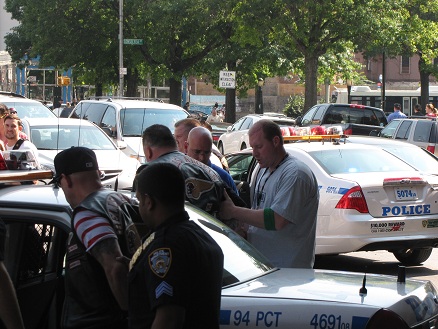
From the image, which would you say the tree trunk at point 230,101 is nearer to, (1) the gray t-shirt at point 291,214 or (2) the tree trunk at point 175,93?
(2) the tree trunk at point 175,93

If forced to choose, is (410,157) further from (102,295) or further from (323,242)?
(102,295)

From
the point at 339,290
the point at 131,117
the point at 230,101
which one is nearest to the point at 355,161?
the point at 339,290

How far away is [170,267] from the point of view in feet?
10.6

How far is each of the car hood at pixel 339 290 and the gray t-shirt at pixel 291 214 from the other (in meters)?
0.90

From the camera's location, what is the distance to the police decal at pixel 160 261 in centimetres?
323

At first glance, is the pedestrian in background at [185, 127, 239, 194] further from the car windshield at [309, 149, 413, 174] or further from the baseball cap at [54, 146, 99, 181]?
the car windshield at [309, 149, 413, 174]

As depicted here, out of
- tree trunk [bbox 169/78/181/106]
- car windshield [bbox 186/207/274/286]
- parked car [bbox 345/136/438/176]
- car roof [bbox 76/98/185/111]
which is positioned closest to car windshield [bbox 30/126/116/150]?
car roof [bbox 76/98/185/111]

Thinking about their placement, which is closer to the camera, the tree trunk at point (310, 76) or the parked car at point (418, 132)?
the parked car at point (418, 132)

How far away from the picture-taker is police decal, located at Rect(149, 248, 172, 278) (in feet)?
10.6

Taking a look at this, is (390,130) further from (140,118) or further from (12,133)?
(12,133)

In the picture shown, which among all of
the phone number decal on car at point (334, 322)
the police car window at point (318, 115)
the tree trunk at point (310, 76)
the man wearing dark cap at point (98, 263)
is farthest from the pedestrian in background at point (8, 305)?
the tree trunk at point (310, 76)

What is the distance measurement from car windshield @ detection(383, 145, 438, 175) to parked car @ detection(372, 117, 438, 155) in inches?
373

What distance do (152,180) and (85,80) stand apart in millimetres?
49467

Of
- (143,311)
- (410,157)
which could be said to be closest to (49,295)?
(143,311)
